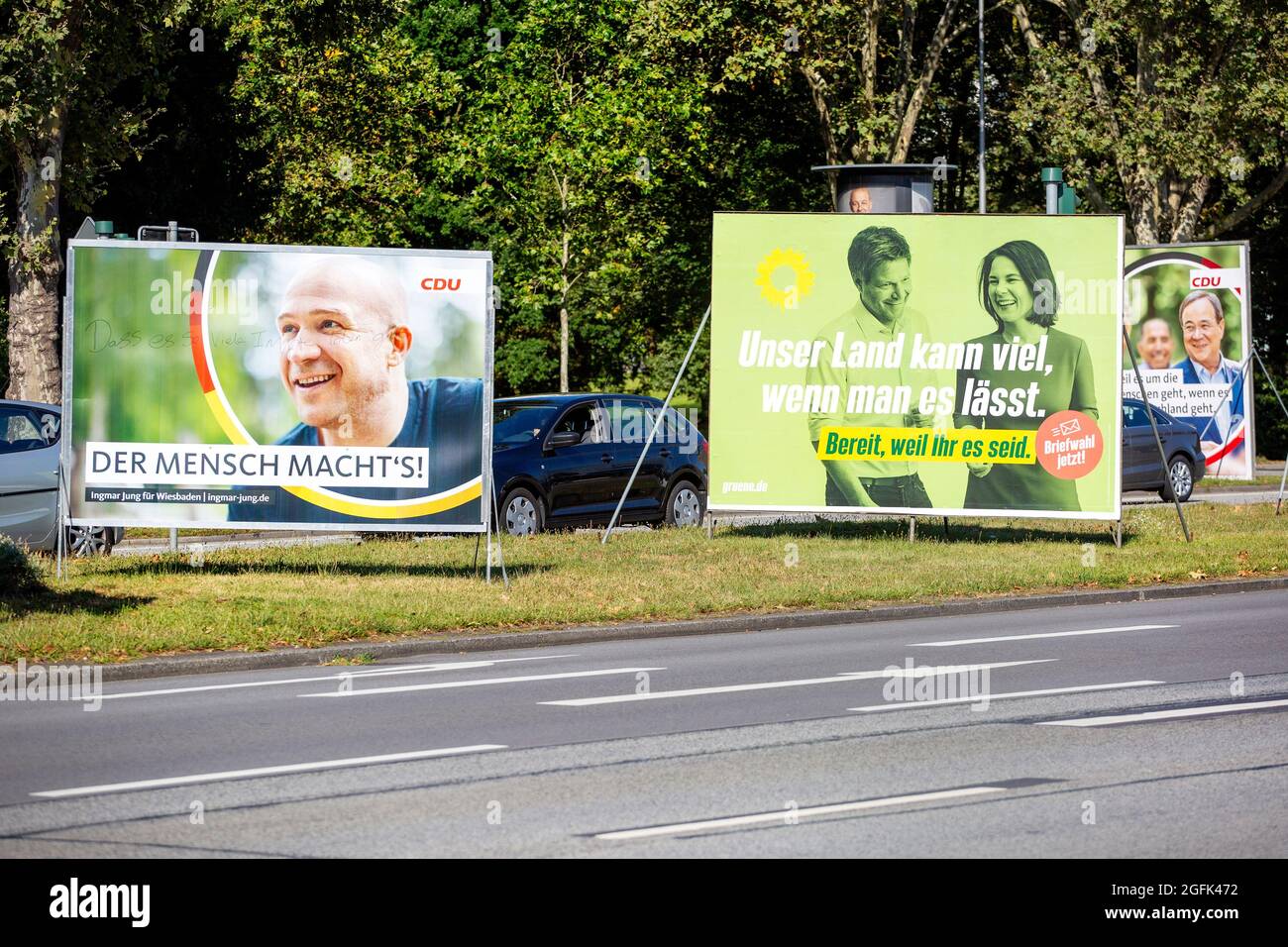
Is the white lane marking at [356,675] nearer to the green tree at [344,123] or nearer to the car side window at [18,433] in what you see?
the car side window at [18,433]

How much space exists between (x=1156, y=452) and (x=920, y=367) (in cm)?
913

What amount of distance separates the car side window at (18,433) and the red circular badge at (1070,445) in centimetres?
1084

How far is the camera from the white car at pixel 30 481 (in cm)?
1808

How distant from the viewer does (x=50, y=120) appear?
27.6m

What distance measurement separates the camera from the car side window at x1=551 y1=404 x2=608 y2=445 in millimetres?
22281

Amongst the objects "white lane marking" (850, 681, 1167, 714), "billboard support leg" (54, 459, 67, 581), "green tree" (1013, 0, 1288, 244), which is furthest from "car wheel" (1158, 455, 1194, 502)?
"billboard support leg" (54, 459, 67, 581)

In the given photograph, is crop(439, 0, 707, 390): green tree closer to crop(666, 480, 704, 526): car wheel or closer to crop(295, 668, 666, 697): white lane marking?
crop(666, 480, 704, 526): car wheel

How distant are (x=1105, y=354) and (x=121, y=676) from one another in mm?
12384

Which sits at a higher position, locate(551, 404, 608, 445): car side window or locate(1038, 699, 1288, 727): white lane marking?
locate(551, 404, 608, 445): car side window

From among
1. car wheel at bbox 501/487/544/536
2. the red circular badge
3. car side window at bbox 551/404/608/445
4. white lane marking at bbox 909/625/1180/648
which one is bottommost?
white lane marking at bbox 909/625/1180/648

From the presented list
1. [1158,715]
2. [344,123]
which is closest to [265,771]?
[1158,715]

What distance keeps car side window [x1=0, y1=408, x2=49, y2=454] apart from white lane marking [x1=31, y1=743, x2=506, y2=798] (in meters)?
10.5

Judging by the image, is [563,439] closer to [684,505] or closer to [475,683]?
[684,505]

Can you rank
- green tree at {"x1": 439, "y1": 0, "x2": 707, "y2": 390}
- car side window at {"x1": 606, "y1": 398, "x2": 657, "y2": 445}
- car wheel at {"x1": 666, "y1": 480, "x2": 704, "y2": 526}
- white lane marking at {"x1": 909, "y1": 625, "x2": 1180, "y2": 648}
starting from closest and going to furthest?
white lane marking at {"x1": 909, "y1": 625, "x2": 1180, "y2": 648}
car side window at {"x1": 606, "y1": 398, "x2": 657, "y2": 445}
car wheel at {"x1": 666, "y1": 480, "x2": 704, "y2": 526}
green tree at {"x1": 439, "y1": 0, "x2": 707, "y2": 390}
